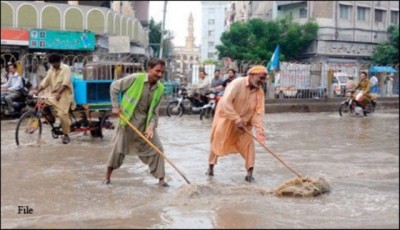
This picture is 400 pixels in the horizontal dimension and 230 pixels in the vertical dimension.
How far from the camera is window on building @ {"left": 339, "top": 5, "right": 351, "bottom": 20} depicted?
39.3m

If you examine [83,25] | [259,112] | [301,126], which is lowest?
[301,126]

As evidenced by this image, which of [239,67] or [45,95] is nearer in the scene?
[45,95]

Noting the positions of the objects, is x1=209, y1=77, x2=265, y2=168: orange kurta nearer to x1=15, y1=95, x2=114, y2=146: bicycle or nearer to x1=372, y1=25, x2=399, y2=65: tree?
x1=15, y1=95, x2=114, y2=146: bicycle

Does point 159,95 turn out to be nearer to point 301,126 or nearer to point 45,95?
point 45,95

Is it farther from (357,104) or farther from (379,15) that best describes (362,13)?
(357,104)

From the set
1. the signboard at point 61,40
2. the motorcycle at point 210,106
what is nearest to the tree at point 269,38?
the signboard at point 61,40

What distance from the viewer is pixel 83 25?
76.5 feet

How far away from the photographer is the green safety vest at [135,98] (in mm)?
6438

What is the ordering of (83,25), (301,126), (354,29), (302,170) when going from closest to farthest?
(302,170) < (301,126) < (83,25) < (354,29)

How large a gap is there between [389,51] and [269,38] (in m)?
7.42

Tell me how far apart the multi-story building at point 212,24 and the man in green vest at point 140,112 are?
86.5 meters

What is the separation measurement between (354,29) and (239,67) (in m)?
22.0

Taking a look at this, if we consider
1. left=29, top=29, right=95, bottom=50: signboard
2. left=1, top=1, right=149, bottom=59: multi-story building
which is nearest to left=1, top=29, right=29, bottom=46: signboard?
left=1, top=1, right=149, bottom=59: multi-story building

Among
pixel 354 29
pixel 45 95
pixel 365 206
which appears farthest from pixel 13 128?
pixel 354 29
